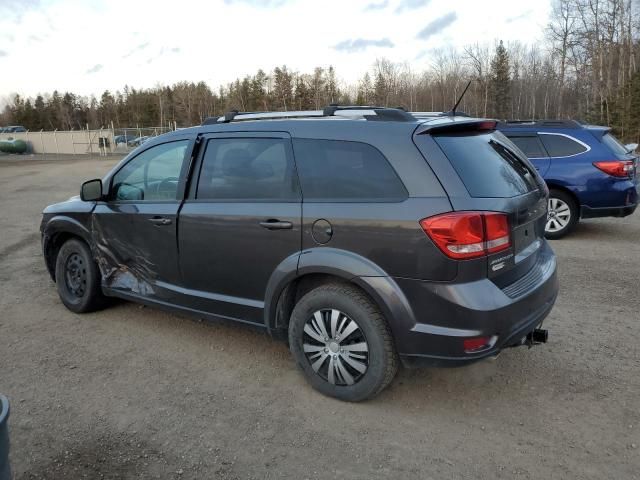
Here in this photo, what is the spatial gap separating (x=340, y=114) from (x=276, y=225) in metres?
0.88

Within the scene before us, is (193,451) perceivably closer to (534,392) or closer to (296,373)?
(296,373)

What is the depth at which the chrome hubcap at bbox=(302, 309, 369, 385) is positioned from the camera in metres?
3.15

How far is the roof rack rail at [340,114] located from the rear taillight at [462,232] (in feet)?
2.42

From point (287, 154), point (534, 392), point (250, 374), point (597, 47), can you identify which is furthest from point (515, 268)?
point (597, 47)

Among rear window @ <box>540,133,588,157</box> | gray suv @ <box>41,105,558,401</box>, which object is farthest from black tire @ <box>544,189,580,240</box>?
gray suv @ <box>41,105,558,401</box>

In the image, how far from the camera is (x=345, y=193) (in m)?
3.16

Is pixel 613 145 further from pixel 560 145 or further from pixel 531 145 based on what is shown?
pixel 531 145

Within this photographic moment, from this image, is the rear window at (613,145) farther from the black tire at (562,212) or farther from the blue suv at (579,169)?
the black tire at (562,212)

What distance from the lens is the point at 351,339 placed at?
317 cm

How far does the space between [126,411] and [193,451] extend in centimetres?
66

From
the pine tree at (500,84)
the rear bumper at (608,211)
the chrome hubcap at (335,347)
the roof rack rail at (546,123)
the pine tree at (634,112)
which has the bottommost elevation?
the chrome hubcap at (335,347)

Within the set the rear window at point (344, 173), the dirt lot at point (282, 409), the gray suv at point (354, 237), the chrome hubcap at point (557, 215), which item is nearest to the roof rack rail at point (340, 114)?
the gray suv at point (354, 237)

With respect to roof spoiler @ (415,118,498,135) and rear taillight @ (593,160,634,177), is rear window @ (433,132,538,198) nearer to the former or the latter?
roof spoiler @ (415,118,498,135)

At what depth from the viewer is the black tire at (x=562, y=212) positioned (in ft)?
25.3
